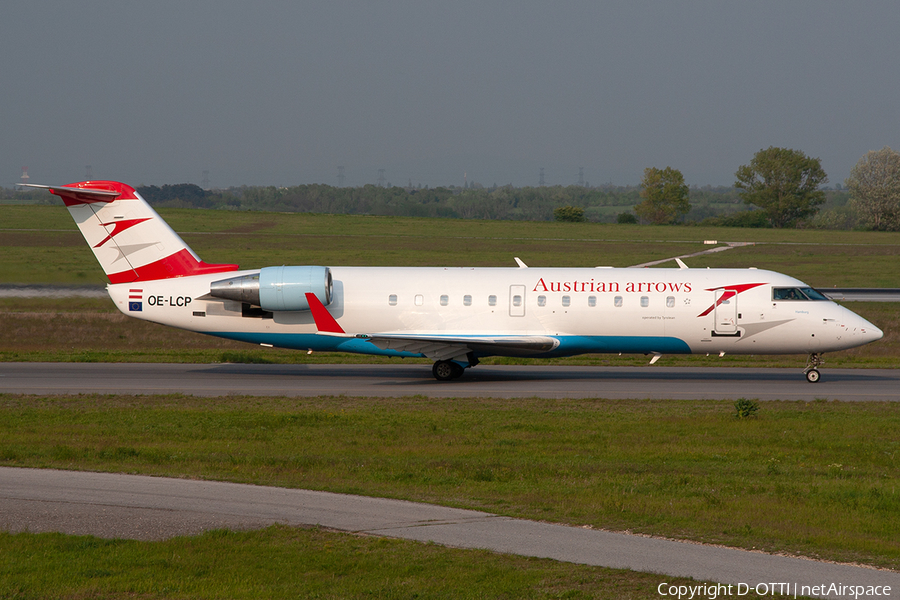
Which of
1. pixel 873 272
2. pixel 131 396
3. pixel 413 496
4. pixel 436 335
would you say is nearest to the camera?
pixel 413 496

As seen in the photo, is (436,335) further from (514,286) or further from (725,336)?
(725,336)

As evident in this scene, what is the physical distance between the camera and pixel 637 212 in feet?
484

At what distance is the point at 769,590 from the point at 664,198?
466 feet

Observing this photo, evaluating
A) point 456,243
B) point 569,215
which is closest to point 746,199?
point 569,215

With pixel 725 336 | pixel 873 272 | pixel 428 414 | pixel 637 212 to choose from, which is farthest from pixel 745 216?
pixel 428 414

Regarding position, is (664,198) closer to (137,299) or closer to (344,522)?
(137,299)

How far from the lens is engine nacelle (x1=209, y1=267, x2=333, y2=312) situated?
2744 cm

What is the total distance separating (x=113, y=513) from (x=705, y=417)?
13.9m

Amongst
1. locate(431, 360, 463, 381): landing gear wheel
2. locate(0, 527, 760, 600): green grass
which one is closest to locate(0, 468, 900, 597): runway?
locate(0, 527, 760, 600): green grass

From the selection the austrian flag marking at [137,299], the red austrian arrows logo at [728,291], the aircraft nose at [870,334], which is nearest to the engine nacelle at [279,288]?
the austrian flag marking at [137,299]

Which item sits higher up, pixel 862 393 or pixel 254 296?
pixel 254 296

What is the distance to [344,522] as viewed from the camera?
1137 cm

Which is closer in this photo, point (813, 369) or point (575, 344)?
point (575, 344)

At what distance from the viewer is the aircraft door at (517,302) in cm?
2772
